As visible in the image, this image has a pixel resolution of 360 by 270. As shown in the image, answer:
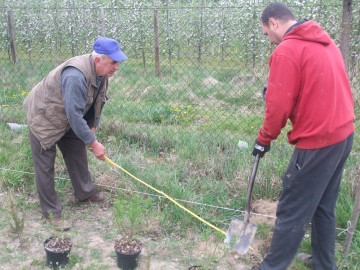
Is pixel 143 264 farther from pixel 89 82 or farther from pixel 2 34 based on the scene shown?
pixel 2 34

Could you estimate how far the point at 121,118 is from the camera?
5938 mm

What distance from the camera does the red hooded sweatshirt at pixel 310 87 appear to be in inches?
97.1

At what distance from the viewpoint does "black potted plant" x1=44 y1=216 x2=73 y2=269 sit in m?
3.13

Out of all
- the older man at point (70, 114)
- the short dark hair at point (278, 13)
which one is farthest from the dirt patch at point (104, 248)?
the short dark hair at point (278, 13)

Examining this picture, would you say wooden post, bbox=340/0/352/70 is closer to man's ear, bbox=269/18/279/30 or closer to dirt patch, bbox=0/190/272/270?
man's ear, bbox=269/18/279/30

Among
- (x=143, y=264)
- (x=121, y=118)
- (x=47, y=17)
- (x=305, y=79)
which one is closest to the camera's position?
(x=305, y=79)

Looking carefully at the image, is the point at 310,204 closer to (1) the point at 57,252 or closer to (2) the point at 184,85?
(1) the point at 57,252

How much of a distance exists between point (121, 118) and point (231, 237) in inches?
122

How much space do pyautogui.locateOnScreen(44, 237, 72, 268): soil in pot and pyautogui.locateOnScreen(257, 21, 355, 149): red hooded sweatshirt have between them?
6.03 feet

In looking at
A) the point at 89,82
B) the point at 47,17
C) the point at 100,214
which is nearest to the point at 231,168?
the point at 100,214

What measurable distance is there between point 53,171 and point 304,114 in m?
2.34

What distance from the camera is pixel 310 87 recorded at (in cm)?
248

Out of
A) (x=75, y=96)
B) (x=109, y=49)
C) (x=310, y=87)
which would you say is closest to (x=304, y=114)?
(x=310, y=87)

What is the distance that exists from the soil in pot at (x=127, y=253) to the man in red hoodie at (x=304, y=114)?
100 centimetres
